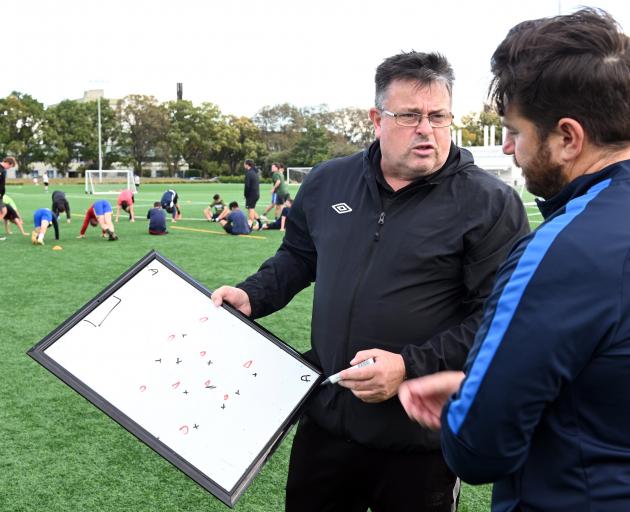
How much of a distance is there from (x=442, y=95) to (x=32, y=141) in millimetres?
79658

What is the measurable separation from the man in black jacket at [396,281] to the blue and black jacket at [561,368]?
2.66 ft

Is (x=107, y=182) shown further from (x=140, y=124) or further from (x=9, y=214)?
(x=140, y=124)

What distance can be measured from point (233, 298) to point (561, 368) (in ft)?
4.80

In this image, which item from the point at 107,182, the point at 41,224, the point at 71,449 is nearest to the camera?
the point at 71,449

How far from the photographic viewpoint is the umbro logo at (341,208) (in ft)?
8.03

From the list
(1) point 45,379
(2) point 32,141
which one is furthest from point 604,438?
(2) point 32,141

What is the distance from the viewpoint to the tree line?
7406 cm

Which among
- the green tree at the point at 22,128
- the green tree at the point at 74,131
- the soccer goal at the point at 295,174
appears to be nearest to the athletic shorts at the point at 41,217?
the soccer goal at the point at 295,174

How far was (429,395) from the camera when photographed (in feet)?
5.09

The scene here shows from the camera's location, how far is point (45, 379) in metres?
5.62

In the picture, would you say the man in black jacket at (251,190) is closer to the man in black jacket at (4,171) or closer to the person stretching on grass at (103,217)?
the person stretching on grass at (103,217)

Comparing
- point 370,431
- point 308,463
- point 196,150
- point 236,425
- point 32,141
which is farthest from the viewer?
point 196,150

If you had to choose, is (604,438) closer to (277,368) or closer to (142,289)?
(277,368)

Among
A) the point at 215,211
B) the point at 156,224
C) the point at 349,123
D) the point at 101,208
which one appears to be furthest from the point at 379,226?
the point at 349,123
